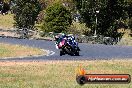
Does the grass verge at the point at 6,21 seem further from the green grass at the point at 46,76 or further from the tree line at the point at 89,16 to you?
the green grass at the point at 46,76

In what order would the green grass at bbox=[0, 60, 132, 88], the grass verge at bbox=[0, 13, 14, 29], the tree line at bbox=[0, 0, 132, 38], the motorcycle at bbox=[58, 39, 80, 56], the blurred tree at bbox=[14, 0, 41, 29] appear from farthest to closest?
1. the grass verge at bbox=[0, 13, 14, 29]
2. the blurred tree at bbox=[14, 0, 41, 29]
3. the tree line at bbox=[0, 0, 132, 38]
4. the motorcycle at bbox=[58, 39, 80, 56]
5. the green grass at bbox=[0, 60, 132, 88]

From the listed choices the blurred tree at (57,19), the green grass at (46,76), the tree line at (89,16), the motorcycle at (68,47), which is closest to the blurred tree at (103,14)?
the tree line at (89,16)

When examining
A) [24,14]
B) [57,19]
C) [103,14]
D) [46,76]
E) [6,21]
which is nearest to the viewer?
[46,76]

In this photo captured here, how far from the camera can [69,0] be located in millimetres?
108938

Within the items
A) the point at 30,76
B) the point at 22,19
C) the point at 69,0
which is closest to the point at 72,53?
the point at 30,76

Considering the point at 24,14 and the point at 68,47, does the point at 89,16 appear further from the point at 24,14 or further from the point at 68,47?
the point at 68,47

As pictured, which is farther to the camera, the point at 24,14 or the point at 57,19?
the point at 24,14

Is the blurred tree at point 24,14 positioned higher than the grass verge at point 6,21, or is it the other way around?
the blurred tree at point 24,14

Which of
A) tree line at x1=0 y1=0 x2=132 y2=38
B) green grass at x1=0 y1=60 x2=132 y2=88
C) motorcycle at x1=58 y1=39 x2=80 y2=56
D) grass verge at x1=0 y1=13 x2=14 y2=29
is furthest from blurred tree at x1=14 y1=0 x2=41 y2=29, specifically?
green grass at x1=0 y1=60 x2=132 y2=88

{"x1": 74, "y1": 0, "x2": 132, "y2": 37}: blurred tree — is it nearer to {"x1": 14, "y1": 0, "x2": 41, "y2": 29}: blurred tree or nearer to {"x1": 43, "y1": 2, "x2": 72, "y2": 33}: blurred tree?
{"x1": 43, "y1": 2, "x2": 72, "y2": 33}: blurred tree

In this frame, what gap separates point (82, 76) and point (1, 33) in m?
56.7

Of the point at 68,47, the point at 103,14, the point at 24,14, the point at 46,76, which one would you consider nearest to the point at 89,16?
the point at 103,14

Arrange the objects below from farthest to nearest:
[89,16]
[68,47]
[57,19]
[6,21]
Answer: [6,21] < [89,16] < [57,19] < [68,47]

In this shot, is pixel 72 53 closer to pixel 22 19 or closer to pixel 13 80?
pixel 13 80
